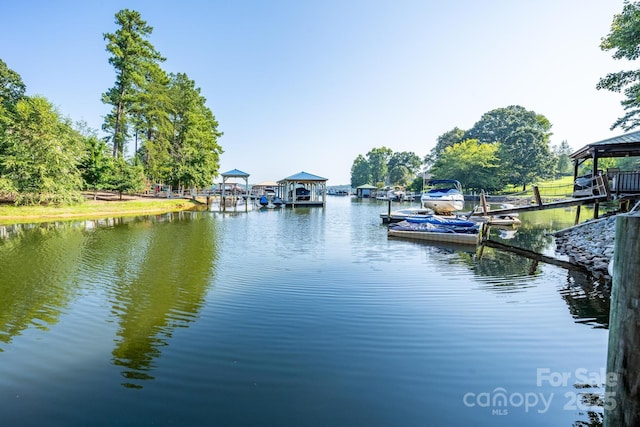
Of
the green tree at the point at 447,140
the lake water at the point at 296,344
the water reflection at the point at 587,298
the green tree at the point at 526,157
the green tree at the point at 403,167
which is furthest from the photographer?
the green tree at the point at 403,167

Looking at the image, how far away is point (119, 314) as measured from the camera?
5.46 meters

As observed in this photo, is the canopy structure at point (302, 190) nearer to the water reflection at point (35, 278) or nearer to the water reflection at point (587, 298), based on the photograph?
the water reflection at point (35, 278)

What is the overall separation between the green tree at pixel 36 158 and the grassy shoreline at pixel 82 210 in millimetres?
1065

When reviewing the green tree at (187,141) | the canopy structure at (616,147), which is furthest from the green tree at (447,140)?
the canopy structure at (616,147)

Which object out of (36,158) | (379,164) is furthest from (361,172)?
(36,158)

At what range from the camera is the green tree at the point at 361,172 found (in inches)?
3949

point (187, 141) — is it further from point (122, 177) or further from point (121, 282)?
point (121, 282)

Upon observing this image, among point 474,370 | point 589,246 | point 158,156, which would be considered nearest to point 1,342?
point 474,370

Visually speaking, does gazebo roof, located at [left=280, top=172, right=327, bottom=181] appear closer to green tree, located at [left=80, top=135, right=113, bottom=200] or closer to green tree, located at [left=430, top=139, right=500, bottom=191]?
green tree, located at [left=80, top=135, right=113, bottom=200]

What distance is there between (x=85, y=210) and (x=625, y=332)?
2722 centimetres

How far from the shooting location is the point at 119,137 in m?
31.9

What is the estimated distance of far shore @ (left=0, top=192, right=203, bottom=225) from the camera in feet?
61.9

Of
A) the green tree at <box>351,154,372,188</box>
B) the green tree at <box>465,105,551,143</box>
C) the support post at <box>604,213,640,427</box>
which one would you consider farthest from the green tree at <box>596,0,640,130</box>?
the green tree at <box>351,154,372,188</box>

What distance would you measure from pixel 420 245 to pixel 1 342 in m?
12.0
